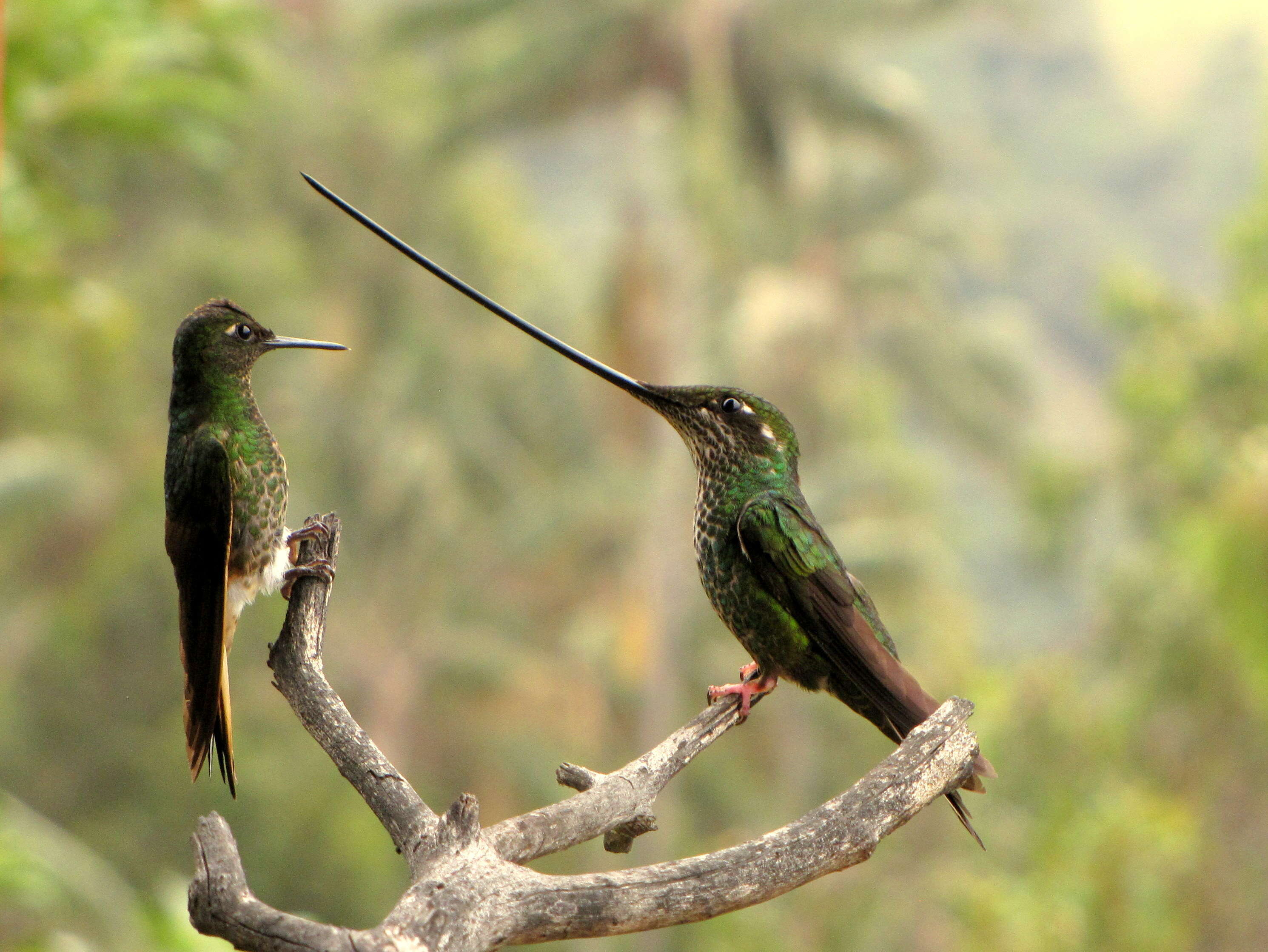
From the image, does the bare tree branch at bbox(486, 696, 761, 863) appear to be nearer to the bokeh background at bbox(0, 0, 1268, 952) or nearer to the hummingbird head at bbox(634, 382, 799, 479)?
the hummingbird head at bbox(634, 382, 799, 479)

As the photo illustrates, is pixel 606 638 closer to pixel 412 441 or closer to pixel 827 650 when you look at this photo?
pixel 412 441

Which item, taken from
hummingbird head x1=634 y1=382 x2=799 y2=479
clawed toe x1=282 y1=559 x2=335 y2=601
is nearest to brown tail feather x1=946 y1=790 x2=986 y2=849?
hummingbird head x1=634 y1=382 x2=799 y2=479

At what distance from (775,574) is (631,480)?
2814 centimetres

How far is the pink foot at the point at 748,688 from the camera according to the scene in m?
2.02

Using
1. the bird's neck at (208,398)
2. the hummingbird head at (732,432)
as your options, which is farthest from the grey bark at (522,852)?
the hummingbird head at (732,432)

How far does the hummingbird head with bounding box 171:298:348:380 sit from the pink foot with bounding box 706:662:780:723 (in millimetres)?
730

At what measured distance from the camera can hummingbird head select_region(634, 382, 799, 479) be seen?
1.95m

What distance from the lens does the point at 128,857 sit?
26.3m

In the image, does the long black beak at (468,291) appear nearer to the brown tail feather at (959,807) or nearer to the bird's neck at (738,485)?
the bird's neck at (738,485)

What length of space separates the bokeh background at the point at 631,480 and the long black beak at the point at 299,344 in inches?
498

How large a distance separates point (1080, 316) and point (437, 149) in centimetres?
3492

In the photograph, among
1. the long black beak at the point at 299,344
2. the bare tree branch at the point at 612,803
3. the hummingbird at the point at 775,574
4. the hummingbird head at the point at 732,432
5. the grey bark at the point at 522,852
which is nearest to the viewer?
the grey bark at the point at 522,852

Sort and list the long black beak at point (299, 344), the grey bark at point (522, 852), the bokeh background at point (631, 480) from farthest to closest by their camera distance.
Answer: the bokeh background at point (631, 480) < the long black beak at point (299, 344) < the grey bark at point (522, 852)

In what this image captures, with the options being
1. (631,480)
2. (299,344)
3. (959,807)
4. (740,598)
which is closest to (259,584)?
(299,344)
